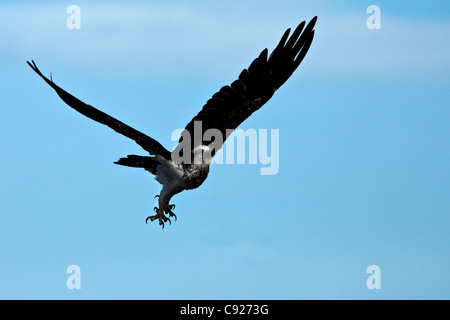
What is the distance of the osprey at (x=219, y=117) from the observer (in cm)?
1833

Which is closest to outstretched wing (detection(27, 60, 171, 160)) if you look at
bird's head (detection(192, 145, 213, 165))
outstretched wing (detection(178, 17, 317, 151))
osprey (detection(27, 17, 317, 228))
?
osprey (detection(27, 17, 317, 228))

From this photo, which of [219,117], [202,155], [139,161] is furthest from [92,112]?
[219,117]

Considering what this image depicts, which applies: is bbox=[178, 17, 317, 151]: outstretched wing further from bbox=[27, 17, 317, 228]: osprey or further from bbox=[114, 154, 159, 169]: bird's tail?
bbox=[114, 154, 159, 169]: bird's tail

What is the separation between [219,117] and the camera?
20.1 metres

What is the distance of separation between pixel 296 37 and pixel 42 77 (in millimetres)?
6290

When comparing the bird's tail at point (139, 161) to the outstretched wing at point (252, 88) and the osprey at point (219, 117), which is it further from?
the outstretched wing at point (252, 88)

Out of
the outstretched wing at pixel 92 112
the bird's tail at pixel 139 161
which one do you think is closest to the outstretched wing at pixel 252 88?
the bird's tail at pixel 139 161

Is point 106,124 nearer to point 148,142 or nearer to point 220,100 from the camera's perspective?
point 148,142

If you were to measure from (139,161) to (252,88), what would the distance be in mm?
3682

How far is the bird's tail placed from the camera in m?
18.2

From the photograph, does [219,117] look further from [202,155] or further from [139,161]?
[139,161]

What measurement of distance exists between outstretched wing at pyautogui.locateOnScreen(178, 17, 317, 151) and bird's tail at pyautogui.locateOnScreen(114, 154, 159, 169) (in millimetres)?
1667

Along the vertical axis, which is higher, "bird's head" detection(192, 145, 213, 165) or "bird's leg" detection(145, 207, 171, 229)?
"bird's head" detection(192, 145, 213, 165)

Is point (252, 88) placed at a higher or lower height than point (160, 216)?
higher
